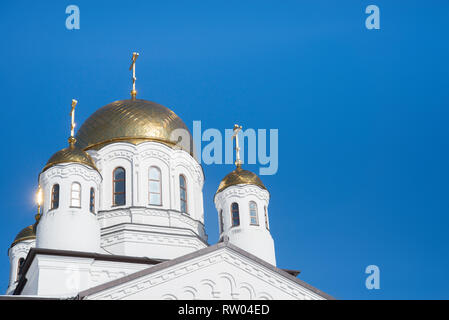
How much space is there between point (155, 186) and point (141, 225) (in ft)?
6.73

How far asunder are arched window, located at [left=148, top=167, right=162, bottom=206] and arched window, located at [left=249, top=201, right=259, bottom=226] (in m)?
3.30

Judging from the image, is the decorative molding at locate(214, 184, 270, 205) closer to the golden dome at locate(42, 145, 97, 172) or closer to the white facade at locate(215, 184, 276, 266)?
the white facade at locate(215, 184, 276, 266)

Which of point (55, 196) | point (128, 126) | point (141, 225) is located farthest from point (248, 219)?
point (55, 196)

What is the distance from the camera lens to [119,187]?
75.2ft

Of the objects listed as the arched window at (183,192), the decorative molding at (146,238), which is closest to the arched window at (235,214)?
the decorative molding at (146,238)

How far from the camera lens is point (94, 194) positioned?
20172mm

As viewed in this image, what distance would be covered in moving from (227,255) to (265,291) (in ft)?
4.38

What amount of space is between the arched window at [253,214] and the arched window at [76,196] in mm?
6153

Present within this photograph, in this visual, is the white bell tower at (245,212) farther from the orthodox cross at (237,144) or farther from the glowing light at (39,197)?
the glowing light at (39,197)

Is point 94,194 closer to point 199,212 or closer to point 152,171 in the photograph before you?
point 152,171

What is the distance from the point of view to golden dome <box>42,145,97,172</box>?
65.9 feet

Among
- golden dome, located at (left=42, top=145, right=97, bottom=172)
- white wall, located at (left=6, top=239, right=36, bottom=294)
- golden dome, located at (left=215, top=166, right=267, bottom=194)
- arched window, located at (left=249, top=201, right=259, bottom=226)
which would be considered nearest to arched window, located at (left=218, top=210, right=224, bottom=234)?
golden dome, located at (left=215, top=166, right=267, bottom=194)

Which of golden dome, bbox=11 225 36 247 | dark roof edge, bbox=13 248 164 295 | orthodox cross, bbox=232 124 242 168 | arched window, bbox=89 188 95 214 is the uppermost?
orthodox cross, bbox=232 124 242 168

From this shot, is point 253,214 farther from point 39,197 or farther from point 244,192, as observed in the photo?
point 39,197
